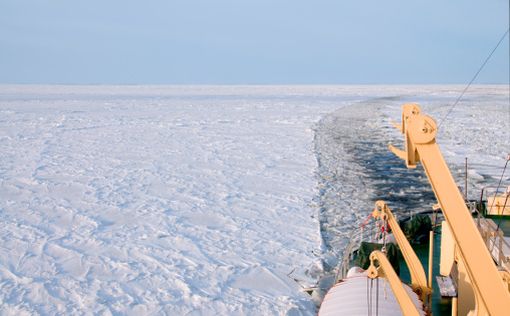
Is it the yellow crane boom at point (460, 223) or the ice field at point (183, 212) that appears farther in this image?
the ice field at point (183, 212)

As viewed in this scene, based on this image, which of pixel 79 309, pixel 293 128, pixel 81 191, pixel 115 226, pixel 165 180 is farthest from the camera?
pixel 293 128

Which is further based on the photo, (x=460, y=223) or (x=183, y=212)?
(x=183, y=212)

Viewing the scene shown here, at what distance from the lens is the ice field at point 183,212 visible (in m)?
5.27

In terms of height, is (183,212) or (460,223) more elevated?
(460,223)

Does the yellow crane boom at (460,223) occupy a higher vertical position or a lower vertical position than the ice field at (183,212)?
higher

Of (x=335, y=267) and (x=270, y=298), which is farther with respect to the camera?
(x=335, y=267)

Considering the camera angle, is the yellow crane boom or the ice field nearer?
the yellow crane boom

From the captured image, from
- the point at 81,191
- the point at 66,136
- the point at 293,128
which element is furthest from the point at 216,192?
the point at 293,128

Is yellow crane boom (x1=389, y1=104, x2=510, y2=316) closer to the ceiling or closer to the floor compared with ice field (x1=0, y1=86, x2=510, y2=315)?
closer to the ceiling

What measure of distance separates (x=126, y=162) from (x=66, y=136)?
16.7ft

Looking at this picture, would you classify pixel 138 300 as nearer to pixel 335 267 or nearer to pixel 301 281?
pixel 301 281

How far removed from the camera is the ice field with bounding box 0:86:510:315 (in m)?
5.27

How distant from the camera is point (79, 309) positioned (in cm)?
489

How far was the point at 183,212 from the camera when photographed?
808 centimetres
